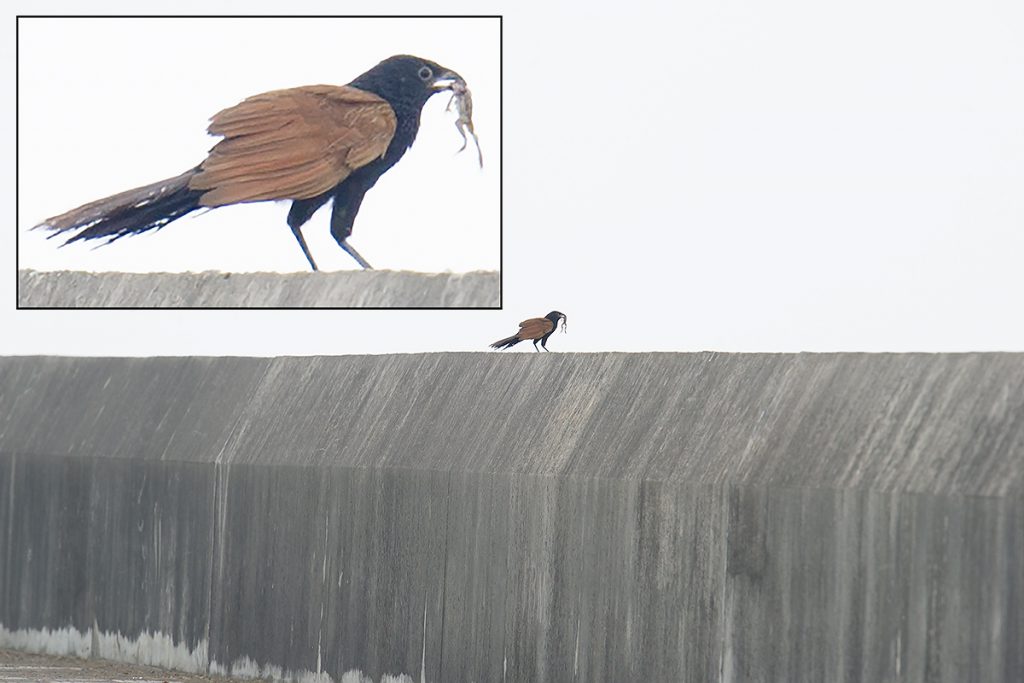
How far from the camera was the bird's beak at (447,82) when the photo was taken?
733 inches

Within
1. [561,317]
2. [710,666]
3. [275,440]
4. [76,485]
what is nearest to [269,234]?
[561,317]

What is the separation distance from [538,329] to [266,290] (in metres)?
2.51

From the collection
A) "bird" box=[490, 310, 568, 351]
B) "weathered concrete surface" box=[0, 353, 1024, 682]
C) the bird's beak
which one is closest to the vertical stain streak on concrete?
"weathered concrete surface" box=[0, 353, 1024, 682]

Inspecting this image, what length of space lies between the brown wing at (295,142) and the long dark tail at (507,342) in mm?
2113

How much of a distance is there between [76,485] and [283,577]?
226cm

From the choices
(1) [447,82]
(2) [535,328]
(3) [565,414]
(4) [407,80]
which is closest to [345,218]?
(4) [407,80]

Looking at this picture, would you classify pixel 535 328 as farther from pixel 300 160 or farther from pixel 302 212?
pixel 300 160

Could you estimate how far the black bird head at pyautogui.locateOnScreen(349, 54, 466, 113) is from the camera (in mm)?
18625

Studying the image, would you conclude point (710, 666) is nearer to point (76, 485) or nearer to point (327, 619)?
point (327, 619)

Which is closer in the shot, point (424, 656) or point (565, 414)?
point (565, 414)

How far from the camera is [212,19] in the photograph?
18.7 metres

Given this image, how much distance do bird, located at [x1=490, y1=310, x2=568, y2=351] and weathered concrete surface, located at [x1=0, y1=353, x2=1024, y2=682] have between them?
14.2 ft

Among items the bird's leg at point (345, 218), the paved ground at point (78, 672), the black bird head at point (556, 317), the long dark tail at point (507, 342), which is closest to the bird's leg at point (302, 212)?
the bird's leg at point (345, 218)

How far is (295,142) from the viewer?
19.1m
